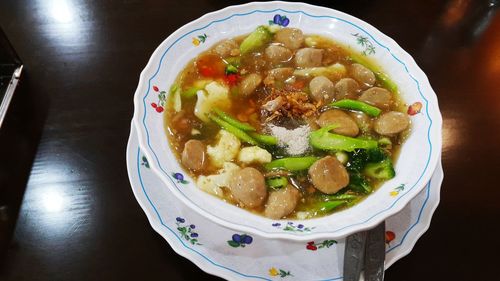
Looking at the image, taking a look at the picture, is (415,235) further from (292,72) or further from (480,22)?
(480,22)

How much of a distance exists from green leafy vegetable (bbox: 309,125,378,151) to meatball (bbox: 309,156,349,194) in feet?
0.39

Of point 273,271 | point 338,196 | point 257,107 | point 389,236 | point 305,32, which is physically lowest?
point 273,271

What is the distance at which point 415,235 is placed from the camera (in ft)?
5.69

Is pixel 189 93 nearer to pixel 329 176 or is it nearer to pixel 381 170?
pixel 329 176

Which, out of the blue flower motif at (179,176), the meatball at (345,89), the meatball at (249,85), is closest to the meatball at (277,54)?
the meatball at (249,85)

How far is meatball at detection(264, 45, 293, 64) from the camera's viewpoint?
7.40 feet

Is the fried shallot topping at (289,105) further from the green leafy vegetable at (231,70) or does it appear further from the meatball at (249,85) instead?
the green leafy vegetable at (231,70)

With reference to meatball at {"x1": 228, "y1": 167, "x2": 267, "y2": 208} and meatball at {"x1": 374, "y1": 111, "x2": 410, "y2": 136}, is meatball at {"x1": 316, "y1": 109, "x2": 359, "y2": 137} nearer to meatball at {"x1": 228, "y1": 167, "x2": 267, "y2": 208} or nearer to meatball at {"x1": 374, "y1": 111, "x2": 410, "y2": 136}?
meatball at {"x1": 374, "y1": 111, "x2": 410, "y2": 136}

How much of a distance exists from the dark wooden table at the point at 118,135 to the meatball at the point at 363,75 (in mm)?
583

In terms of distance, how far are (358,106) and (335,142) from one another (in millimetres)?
282

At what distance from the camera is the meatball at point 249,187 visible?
1.69 m

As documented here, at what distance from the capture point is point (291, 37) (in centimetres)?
229

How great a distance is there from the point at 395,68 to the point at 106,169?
1613 mm

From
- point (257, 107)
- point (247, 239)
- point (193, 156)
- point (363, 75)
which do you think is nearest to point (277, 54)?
point (257, 107)
